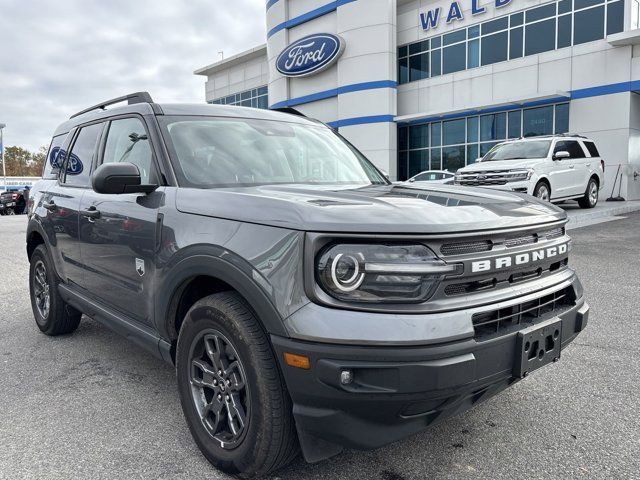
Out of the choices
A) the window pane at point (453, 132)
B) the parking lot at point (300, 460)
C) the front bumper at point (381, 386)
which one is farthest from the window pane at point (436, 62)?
the front bumper at point (381, 386)

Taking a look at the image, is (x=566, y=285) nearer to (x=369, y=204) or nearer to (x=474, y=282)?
(x=474, y=282)

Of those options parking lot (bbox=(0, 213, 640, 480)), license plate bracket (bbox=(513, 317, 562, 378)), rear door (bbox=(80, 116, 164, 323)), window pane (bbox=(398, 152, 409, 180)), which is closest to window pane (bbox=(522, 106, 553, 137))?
window pane (bbox=(398, 152, 409, 180))

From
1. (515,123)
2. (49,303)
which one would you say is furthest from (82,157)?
(515,123)

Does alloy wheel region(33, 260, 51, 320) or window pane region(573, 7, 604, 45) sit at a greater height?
window pane region(573, 7, 604, 45)

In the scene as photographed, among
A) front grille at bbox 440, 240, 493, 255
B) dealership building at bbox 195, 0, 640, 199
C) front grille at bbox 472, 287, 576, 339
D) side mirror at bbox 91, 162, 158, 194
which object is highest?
dealership building at bbox 195, 0, 640, 199

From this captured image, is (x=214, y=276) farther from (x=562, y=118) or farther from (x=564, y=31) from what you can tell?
(x=564, y=31)

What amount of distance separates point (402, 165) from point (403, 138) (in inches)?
55.1

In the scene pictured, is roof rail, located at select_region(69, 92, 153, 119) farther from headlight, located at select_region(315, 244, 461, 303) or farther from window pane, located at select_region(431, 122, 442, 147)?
window pane, located at select_region(431, 122, 442, 147)

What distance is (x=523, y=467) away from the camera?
2.43 m

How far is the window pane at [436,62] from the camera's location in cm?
2475

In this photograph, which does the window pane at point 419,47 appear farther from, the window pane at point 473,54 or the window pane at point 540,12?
the window pane at point 540,12

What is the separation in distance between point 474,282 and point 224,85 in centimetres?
4193

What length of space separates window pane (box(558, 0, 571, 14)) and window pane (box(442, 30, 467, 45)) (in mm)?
4293

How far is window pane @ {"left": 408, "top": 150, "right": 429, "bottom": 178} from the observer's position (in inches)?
1029
